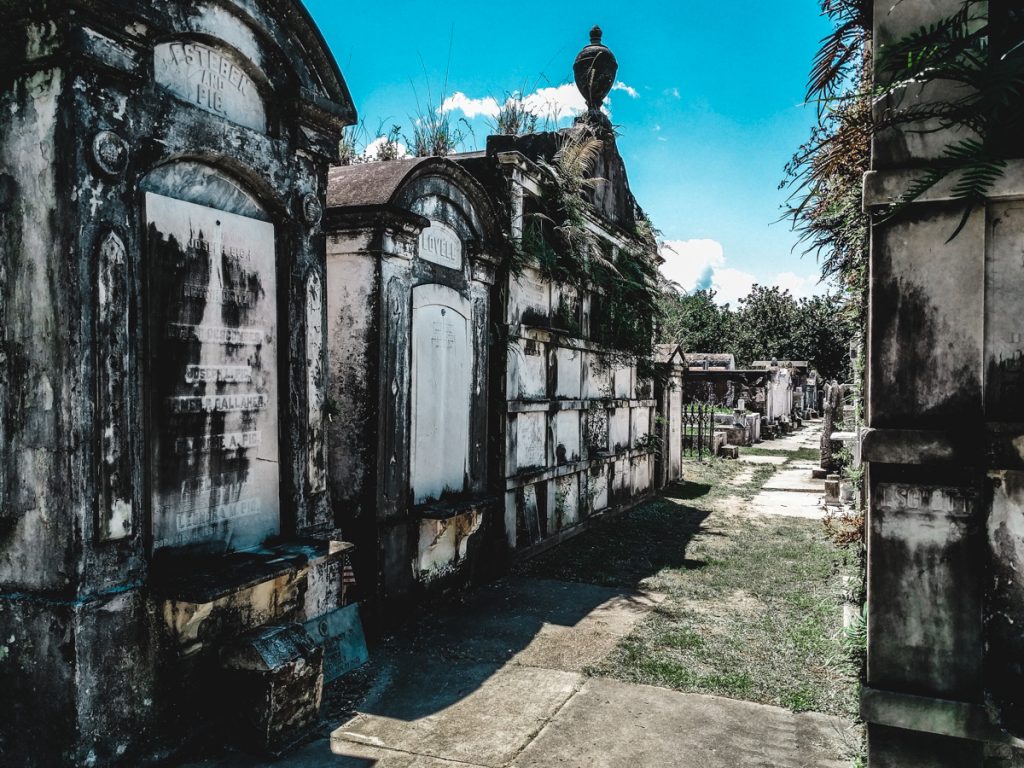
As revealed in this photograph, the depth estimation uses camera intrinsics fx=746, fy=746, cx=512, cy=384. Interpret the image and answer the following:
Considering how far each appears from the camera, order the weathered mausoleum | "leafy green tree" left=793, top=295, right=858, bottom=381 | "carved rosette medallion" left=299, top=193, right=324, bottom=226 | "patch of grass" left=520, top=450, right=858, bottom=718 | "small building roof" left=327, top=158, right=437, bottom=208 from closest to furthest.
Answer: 1. the weathered mausoleum
2. "carved rosette medallion" left=299, top=193, right=324, bottom=226
3. "patch of grass" left=520, top=450, right=858, bottom=718
4. "small building roof" left=327, top=158, right=437, bottom=208
5. "leafy green tree" left=793, top=295, right=858, bottom=381

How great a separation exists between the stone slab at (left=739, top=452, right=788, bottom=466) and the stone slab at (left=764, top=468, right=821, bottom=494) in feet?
4.44

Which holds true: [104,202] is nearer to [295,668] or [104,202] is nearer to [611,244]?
[295,668]

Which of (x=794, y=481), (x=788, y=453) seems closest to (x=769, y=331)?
(x=788, y=453)

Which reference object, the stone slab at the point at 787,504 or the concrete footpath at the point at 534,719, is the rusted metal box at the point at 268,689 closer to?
the concrete footpath at the point at 534,719

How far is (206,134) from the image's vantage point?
3770mm

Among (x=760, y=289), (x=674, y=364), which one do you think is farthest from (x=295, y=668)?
(x=760, y=289)

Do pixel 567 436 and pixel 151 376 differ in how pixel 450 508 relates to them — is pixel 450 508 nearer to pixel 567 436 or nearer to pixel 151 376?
pixel 151 376

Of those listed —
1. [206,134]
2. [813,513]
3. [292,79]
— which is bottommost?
[813,513]

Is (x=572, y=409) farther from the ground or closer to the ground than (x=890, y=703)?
farther from the ground

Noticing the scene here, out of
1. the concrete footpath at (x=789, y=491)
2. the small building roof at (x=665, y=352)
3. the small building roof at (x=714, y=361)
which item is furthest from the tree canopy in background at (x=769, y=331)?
the small building roof at (x=665, y=352)

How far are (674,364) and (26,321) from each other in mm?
10948

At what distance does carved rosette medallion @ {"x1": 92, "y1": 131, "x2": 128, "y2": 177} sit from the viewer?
3.20 m

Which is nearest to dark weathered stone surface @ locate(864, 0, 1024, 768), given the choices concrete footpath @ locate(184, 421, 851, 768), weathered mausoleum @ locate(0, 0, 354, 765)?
concrete footpath @ locate(184, 421, 851, 768)

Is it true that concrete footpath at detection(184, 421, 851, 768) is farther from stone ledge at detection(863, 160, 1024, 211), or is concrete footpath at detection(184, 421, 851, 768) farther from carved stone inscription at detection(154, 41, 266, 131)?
carved stone inscription at detection(154, 41, 266, 131)
